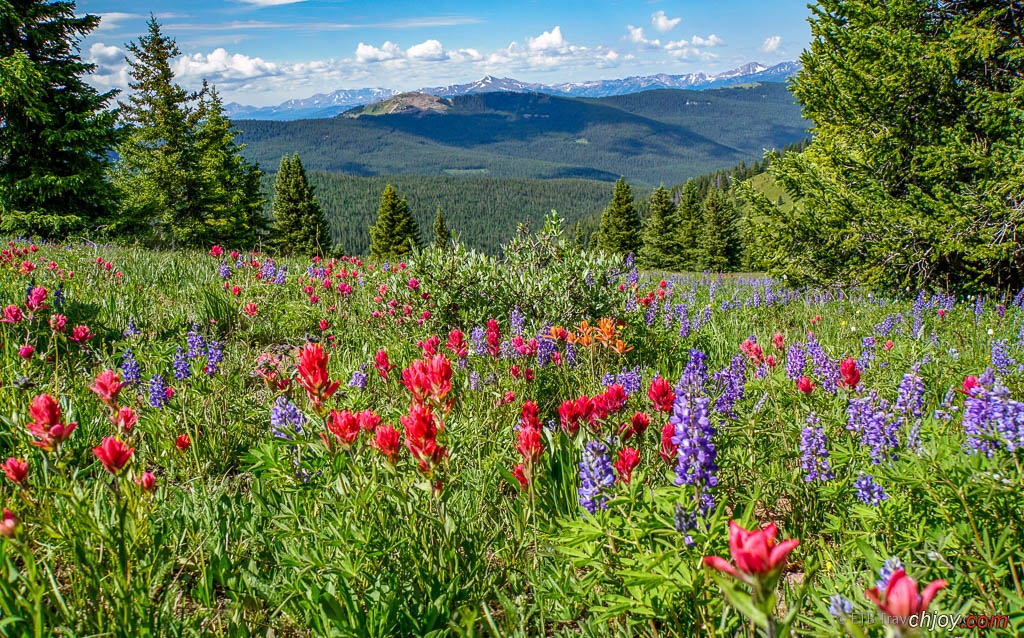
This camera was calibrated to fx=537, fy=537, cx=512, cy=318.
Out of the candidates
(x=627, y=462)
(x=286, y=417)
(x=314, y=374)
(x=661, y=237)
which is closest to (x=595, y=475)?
(x=627, y=462)

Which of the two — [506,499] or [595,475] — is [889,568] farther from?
[506,499]

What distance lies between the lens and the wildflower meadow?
159 cm

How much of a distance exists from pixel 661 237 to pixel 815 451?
50869mm

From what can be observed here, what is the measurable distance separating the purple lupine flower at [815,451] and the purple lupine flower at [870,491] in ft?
0.64

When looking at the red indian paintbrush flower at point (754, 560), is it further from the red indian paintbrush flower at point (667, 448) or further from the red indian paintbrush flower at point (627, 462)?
the red indian paintbrush flower at point (667, 448)

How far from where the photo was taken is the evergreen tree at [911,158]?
7.81 meters

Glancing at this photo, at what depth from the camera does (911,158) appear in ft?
30.0

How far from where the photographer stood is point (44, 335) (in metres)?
4.37

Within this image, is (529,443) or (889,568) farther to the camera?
(529,443)

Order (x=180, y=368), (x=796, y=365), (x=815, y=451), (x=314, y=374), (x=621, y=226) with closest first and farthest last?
(x=314, y=374) → (x=815, y=451) → (x=180, y=368) → (x=796, y=365) → (x=621, y=226)

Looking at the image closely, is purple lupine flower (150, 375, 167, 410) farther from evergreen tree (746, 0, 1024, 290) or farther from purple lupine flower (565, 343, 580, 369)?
evergreen tree (746, 0, 1024, 290)

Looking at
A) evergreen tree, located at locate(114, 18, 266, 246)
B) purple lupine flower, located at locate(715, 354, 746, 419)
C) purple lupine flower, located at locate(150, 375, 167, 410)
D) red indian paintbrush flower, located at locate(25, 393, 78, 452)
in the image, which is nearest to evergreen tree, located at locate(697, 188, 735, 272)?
evergreen tree, located at locate(114, 18, 266, 246)

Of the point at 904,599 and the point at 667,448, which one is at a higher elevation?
the point at 904,599

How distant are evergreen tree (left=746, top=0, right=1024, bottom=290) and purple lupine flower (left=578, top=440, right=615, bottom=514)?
8.61 metres
